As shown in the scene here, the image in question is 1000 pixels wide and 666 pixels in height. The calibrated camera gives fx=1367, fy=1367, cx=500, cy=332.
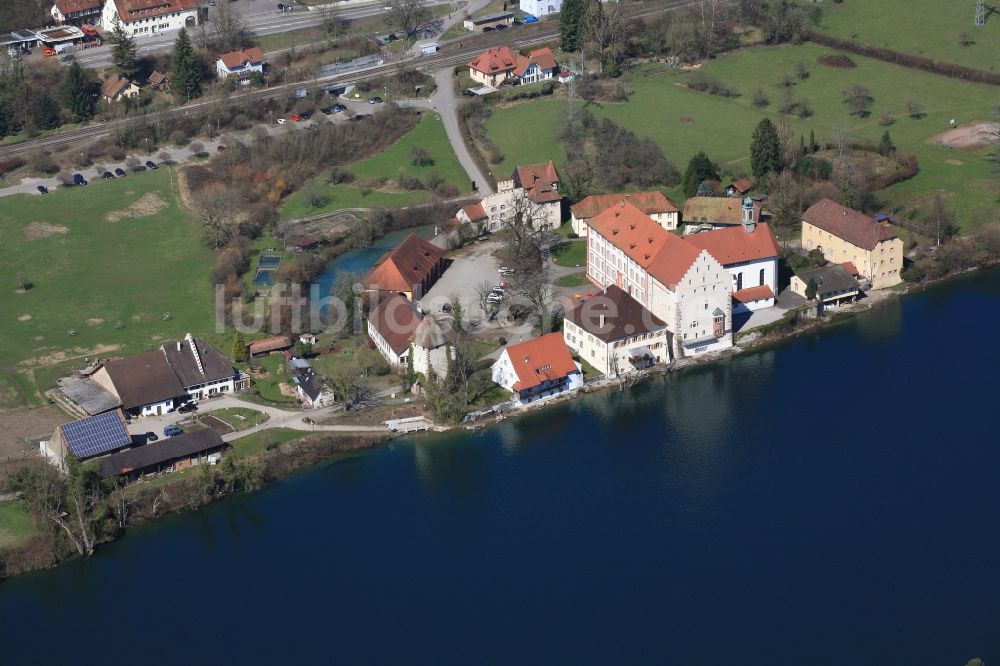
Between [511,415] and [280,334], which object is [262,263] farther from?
[511,415]

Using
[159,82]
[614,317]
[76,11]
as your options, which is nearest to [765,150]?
[614,317]

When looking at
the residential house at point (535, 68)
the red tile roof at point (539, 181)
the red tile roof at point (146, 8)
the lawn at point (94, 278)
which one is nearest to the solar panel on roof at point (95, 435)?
the lawn at point (94, 278)

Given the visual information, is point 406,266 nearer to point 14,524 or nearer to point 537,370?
point 537,370

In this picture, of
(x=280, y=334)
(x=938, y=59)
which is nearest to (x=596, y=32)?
(x=938, y=59)

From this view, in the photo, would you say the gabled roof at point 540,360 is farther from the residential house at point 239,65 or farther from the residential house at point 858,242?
the residential house at point 239,65

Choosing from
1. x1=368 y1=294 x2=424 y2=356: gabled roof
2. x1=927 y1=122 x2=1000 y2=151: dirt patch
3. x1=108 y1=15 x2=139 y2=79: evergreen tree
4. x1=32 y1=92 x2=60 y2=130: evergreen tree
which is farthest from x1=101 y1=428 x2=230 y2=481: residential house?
x1=927 y1=122 x2=1000 y2=151: dirt patch

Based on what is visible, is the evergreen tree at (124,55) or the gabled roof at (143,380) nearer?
the gabled roof at (143,380)
